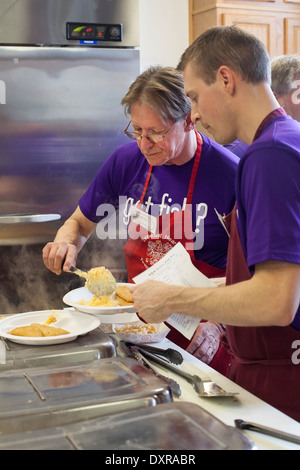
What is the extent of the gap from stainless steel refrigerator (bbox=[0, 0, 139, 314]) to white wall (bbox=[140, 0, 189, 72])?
22.3 inches

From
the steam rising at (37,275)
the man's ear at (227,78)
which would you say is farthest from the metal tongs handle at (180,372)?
the steam rising at (37,275)

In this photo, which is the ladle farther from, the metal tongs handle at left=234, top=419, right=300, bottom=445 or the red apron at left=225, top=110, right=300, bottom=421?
the metal tongs handle at left=234, top=419, right=300, bottom=445

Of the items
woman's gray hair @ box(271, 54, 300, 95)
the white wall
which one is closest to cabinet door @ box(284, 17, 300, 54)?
the white wall

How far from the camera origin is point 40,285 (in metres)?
3.29

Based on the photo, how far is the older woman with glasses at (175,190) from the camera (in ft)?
6.59

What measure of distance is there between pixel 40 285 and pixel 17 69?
1.17 m

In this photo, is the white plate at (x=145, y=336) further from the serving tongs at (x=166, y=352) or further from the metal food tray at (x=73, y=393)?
the metal food tray at (x=73, y=393)

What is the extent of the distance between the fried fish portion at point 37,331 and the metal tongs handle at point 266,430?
0.58 meters

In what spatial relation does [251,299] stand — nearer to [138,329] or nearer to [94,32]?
[138,329]

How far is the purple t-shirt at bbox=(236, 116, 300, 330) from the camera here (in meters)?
1.26

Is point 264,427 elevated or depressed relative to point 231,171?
depressed

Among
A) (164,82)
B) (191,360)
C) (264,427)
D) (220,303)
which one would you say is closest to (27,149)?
(164,82)

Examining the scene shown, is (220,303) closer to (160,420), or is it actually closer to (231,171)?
(160,420)

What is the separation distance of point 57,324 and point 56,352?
0.28 m
